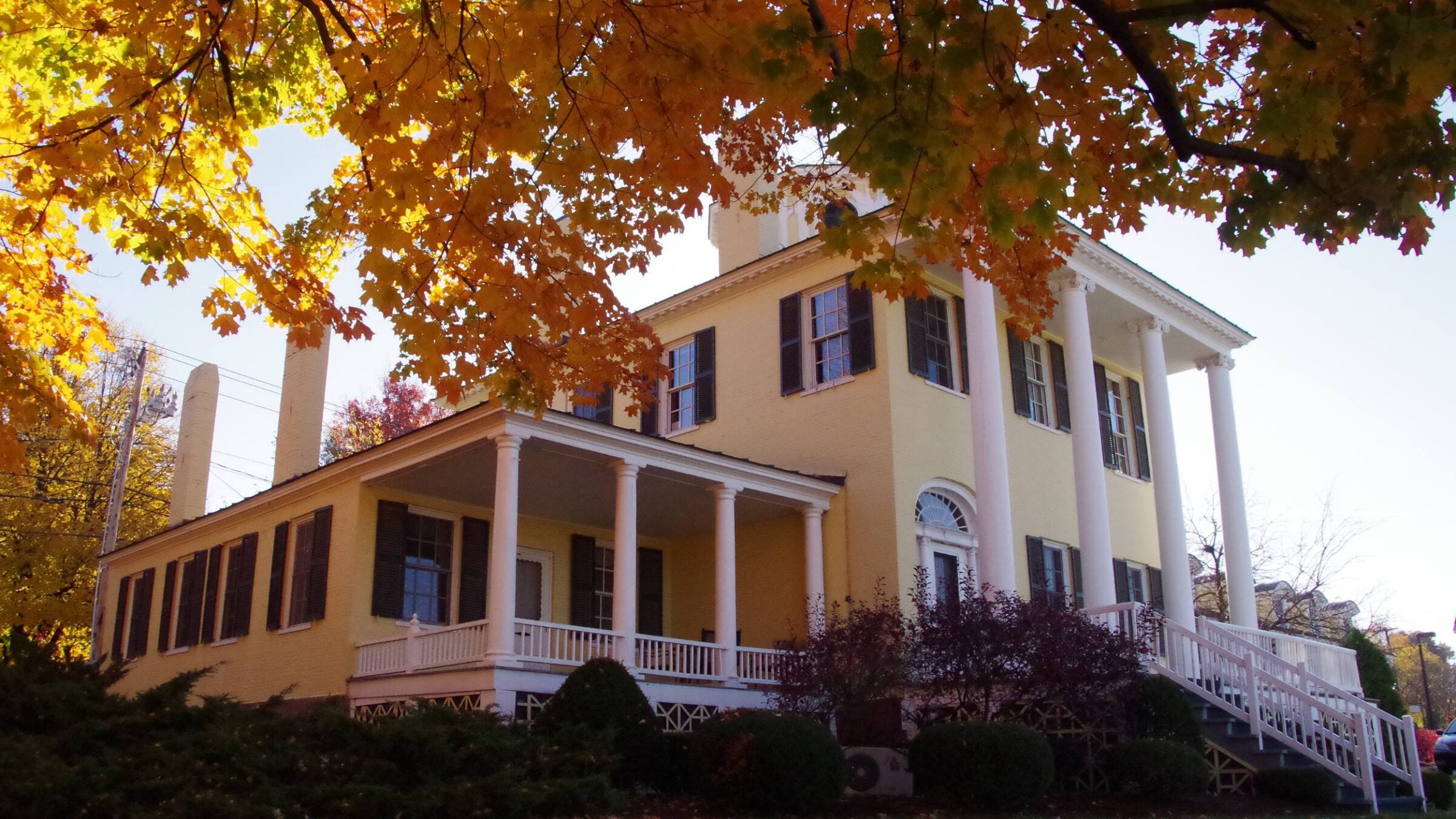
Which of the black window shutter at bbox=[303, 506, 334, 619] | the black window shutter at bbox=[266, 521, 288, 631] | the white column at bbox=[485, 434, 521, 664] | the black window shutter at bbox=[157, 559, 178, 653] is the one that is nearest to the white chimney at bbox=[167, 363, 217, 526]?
the black window shutter at bbox=[157, 559, 178, 653]

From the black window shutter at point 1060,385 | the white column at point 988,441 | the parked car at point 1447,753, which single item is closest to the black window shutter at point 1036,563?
the white column at point 988,441

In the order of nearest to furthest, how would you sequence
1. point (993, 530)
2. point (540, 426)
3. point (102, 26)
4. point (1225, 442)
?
1. point (102, 26)
2. point (540, 426)
3. point (993, 530)
4. point (1225, 442)

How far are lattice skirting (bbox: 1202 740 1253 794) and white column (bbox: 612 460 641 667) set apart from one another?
290 inches

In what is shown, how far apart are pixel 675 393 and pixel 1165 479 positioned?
30.4 ft

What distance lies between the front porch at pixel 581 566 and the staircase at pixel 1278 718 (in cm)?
546

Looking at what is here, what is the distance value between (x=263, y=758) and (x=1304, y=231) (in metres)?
8.19

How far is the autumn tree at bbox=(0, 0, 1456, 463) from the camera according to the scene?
5789 mm

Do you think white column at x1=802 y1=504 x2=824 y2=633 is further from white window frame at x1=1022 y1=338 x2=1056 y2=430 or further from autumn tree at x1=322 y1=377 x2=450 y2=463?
autumn tree at x1=322 y1=377 x2=450 y2=463

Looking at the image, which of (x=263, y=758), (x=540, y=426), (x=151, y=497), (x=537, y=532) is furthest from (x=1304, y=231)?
(x=151, y=497)

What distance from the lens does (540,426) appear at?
1584cm

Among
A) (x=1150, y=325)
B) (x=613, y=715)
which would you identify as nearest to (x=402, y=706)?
(x=613, y=715)

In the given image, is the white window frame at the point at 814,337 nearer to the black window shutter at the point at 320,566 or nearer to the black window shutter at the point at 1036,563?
the black window shutter at the point at 1036,563

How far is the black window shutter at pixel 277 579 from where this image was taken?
19.3m

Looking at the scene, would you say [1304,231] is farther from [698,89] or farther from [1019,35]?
[698,89]
